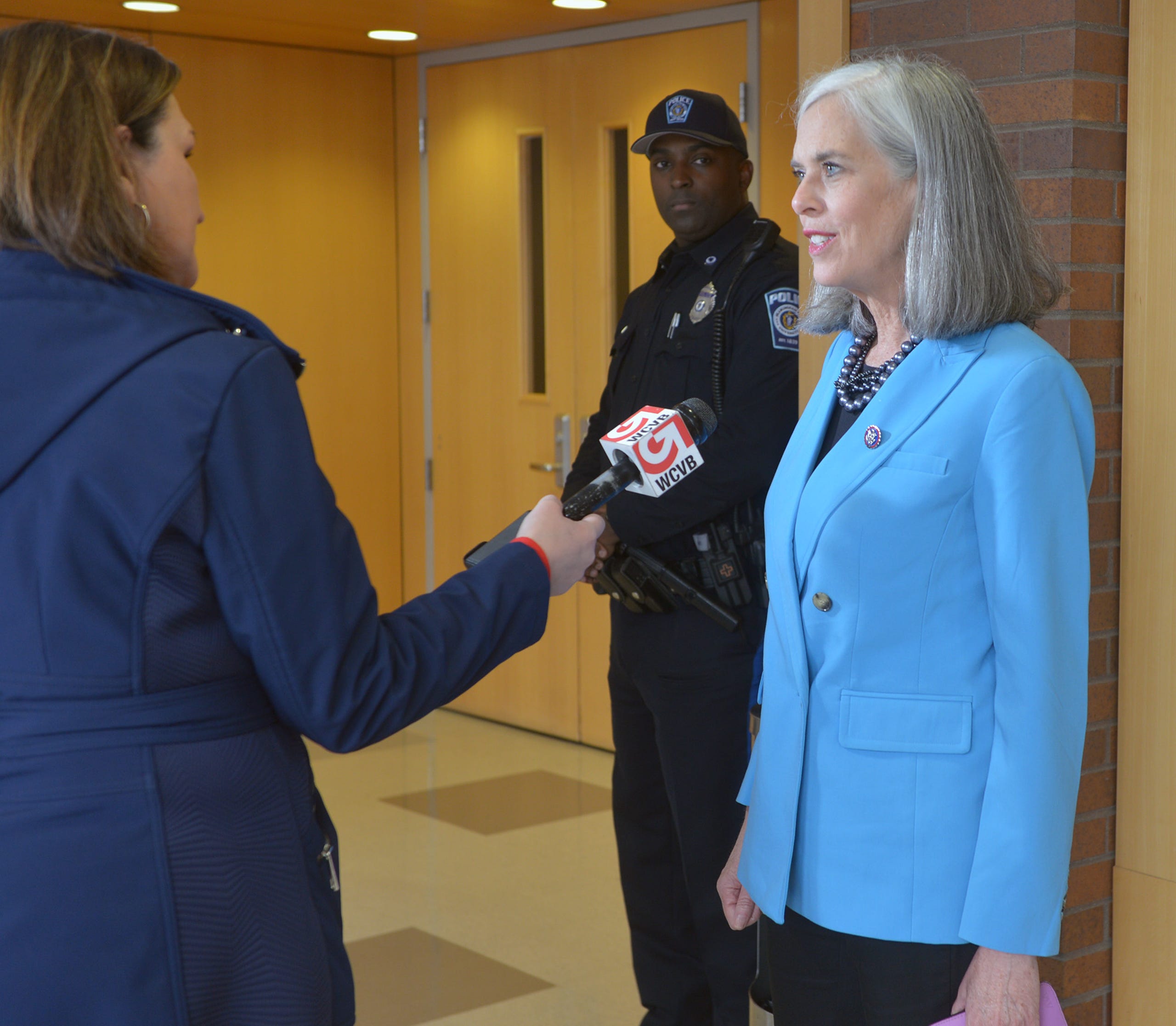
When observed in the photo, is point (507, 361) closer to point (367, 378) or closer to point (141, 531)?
point (367, 378)

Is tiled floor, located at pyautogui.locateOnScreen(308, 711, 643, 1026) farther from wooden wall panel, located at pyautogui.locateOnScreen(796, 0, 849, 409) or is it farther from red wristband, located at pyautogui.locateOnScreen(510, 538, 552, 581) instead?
red wristband, located at pyautogui.locateOnScreen(510, 538, 552, 581)

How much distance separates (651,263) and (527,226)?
701 millimetres

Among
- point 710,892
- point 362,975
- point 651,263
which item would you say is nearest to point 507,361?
point 651,263

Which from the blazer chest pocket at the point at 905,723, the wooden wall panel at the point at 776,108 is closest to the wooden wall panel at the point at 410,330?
the wooden wall panel at the point at 776,108

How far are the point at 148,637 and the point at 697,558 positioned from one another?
1552 mm

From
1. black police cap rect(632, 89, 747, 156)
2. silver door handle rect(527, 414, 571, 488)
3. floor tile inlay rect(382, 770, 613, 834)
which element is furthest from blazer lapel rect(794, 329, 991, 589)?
silver door handle rect(527, 414, 571, 488)

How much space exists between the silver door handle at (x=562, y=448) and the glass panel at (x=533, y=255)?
18cm

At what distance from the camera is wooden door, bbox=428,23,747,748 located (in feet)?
15.2

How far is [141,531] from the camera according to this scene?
1.16 metres

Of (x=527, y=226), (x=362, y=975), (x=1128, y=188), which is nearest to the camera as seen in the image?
(x=1128, y=188)

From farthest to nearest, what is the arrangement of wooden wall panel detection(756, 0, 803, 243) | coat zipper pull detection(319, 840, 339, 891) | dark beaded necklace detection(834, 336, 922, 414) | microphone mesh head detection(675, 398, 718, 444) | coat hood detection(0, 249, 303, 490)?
wooden wall panel detection(756, 0, 803, 243), microphone mesh head detection(675, 398, 718, 444), dark beaded necklace detection(834, 336, 922, 414), coat zipper pull detection(319, 840, 339, 891), coat hood detection(0, 249, 303, 490)

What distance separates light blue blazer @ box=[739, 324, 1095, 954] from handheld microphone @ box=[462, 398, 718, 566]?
174 millimetres

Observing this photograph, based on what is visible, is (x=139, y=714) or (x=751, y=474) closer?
(x=139, y=714)

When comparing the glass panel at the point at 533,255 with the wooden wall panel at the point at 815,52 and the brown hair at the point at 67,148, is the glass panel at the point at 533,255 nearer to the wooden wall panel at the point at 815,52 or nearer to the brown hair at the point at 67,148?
the wooden wall panel at the point at 815,52
